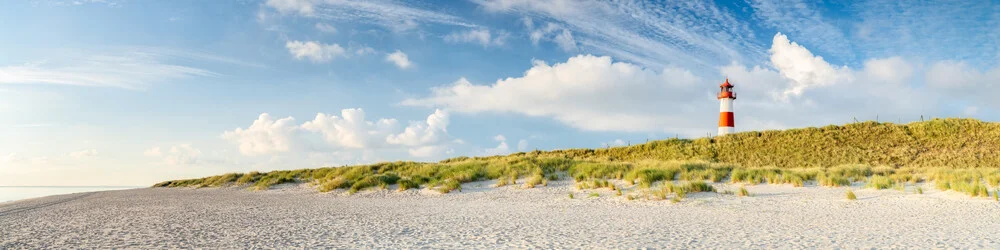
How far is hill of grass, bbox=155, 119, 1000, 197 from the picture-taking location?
15297mm

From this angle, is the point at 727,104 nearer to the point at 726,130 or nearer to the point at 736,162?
the point at 726,130

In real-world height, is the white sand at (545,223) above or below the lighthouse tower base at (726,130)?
below

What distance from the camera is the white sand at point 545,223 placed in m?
6.36

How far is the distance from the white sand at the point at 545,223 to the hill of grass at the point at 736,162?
2.50 metres

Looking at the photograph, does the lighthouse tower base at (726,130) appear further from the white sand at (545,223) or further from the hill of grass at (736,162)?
the white sand at (545,223)

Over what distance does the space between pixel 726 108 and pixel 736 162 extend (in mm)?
8096

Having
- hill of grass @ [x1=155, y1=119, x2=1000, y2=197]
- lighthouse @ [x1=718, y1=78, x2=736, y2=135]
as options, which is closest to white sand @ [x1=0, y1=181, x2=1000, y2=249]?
hill of grass @ [x1=155, y1=119, x2=1000, y2=197]

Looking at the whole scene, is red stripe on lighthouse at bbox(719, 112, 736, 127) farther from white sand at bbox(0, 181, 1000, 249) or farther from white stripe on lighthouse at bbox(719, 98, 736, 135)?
white sand at bbox(0, 181, 1000, 249)

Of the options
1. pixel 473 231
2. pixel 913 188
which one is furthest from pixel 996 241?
pixel 913 188

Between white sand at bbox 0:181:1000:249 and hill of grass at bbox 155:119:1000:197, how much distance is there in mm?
2497

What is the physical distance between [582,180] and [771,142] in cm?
3028

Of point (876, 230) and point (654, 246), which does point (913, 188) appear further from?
point (654, 246)

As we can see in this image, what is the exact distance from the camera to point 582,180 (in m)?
15.7

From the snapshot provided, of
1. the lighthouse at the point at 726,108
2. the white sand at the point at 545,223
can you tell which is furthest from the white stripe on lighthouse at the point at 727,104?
the white sand at the point at 545,223
